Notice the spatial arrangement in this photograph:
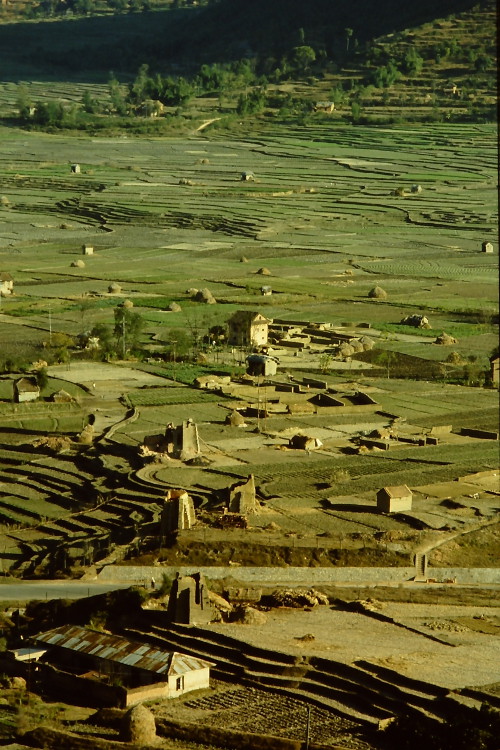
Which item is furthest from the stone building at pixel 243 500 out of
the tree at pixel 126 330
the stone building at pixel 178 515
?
the tree at pixel 126 330

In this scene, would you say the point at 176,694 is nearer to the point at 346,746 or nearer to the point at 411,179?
the point at 346,746

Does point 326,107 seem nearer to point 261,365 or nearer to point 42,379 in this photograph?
point 261,365

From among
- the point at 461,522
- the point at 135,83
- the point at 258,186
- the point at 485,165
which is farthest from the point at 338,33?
the point at 461,522

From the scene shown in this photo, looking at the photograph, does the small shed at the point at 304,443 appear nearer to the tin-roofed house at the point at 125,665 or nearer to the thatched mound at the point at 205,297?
the tin-roofed house at the point at 125,665

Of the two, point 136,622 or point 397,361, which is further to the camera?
point 397,361

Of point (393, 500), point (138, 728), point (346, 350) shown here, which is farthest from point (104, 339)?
point (138, 728)
